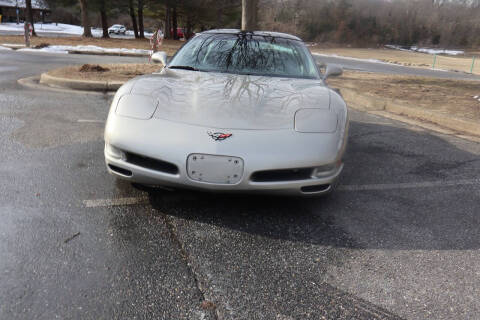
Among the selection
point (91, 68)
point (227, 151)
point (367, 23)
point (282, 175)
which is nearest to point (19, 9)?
point (367, 23)

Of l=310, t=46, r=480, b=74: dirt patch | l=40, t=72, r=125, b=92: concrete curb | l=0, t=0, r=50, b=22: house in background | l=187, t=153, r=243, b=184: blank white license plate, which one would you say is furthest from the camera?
l=0, t=0, r=50, b=22: house in background

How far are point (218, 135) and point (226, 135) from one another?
5 centimetres

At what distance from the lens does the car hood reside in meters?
2.65

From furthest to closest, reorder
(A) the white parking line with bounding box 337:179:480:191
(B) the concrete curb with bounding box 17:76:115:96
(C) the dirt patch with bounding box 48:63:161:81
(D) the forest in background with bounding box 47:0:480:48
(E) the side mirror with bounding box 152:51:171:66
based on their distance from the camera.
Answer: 1. (D) the forest in background with bounding box 47:0:480:48
2. (C) the dirt patch with bounding box 48:63:161:81
3. (B) the concrete curb with bounding box 17:76:115:96
4. (E) the side mirror with bounding box 152:51:171:66
5. (A) the white parking line with bounding box 337:179:480:191

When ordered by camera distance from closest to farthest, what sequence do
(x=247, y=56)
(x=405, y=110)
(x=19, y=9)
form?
1. (x=247, y=56)
2. (x=405, y=110)
3. (x=19, y=9)

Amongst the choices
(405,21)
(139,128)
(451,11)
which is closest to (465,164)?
(139,128)

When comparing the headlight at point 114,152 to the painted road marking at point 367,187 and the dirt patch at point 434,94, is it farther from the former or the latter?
the dirt patch at point 434,94

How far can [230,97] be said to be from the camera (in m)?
2.93

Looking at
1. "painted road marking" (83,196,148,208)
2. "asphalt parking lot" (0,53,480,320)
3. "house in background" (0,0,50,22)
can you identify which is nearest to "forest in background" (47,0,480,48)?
"house in background" (0,0,50,22)

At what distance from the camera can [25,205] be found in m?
2.71

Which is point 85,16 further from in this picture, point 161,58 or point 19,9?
point 19,9

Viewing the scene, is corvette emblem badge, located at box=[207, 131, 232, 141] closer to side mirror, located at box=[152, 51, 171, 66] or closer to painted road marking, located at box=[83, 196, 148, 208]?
painted road marking, located at box=[83, 196, 148, 208]

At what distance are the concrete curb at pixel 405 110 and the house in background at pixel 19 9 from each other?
6363 cm

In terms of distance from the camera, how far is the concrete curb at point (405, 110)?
19.0 feet
